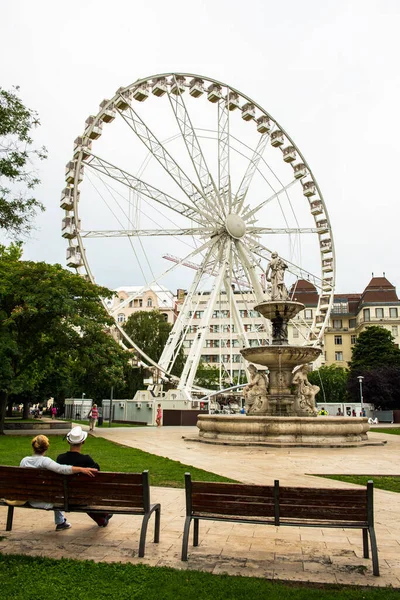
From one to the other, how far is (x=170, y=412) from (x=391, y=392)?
89.2 feet

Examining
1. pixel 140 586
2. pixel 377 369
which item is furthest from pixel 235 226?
pixel 377 369

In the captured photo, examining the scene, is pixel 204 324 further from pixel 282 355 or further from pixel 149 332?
pixel 149 332

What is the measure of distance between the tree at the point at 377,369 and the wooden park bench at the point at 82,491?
50.7 m

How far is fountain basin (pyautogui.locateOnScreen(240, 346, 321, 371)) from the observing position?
19703mm

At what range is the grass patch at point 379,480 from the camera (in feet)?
32.9

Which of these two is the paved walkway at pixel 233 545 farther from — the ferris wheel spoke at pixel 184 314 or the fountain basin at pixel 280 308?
the ferris wheel spoke at pixel 184 314

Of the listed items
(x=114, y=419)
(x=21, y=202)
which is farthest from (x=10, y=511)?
(x=114, y=419)

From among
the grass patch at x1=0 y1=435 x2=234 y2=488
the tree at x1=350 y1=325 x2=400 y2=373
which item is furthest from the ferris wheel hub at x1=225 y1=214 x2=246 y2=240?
the tree at x1=350 y1=325 x2=400 y2=373

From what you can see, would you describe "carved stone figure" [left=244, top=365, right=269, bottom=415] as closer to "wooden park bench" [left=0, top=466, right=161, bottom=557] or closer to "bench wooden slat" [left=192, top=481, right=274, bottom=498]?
"wooden park bench" [left=0, top=466, right=161, bottom=557]

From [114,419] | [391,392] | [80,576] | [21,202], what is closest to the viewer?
[80,576]

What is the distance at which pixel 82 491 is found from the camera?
595 centimetres

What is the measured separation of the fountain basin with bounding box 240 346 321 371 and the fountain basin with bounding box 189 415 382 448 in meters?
2.97

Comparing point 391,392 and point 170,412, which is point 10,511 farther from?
point 391,392

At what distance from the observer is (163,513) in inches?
294
